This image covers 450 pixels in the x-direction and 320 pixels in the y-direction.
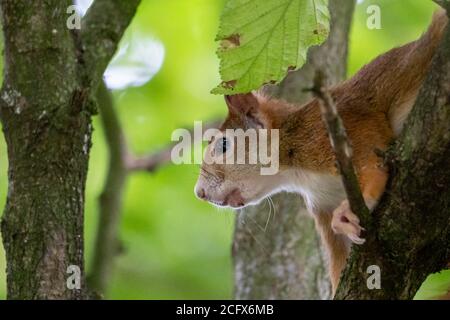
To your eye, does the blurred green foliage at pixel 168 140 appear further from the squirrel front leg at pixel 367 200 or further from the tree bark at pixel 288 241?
the squirrel front leg at pixel 367 200

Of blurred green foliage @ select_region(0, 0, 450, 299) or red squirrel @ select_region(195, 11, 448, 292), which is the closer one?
red squirrel @ select_region(195, 11, 448, 292)

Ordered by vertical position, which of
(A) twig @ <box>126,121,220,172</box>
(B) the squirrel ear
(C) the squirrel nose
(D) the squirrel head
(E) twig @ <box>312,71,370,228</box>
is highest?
(A) twig @ <box>126,121,220,172</box>

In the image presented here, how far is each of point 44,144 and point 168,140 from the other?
4.08 metres

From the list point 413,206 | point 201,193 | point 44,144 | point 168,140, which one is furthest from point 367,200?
point 168,140

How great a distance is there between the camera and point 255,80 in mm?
2352

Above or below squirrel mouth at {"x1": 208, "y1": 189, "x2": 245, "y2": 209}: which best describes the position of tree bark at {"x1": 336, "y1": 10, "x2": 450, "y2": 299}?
below

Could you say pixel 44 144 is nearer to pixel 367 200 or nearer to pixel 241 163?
pixel 241 163

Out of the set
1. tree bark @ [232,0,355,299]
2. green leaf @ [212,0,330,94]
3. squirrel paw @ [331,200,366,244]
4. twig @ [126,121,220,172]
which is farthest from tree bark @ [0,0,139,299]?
twig @ [126,121,220,172]

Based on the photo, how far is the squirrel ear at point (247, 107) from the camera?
130 inches

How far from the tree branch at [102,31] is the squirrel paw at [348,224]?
1.02 metres

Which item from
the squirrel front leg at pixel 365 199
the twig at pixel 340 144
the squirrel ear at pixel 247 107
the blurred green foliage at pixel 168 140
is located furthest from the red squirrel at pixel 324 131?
the blurred green foliage at pixel 168 140

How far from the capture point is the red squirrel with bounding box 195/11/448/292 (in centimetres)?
313

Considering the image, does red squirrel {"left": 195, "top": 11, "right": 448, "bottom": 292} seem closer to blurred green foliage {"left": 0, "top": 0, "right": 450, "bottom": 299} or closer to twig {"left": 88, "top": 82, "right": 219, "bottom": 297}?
twig {"left": 88, "top": 82, "right": 219, "bottom": 297}

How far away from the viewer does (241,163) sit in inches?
137
